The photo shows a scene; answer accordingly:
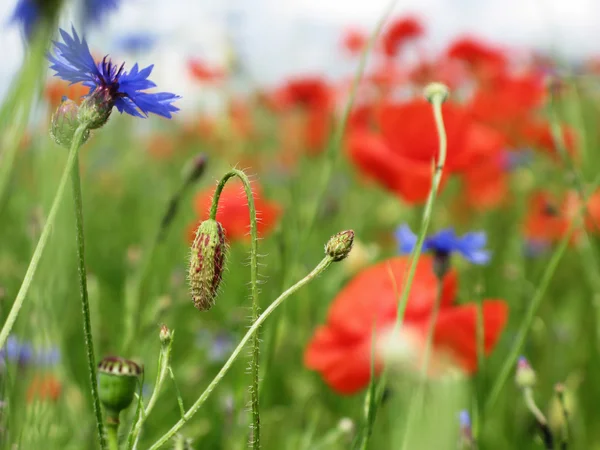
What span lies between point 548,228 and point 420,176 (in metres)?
0.56

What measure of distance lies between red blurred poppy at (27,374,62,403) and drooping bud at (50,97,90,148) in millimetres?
247

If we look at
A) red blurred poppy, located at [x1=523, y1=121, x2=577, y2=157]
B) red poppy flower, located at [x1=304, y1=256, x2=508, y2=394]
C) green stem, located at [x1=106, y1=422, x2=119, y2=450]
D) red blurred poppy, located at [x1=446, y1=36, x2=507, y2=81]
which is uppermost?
red blurred poppy, located at [x1=446, y1=36, x2=507, y2=81]

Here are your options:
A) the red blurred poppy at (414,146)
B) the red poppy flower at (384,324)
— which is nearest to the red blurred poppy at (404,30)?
the red blurred poppy at (414,146)

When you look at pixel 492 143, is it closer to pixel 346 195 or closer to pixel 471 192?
pixel 471 192

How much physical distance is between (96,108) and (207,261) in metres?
0.11

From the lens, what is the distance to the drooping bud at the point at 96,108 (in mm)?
373

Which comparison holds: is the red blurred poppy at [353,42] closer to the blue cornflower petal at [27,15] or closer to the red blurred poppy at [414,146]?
the red blurred poppy at [414,146]

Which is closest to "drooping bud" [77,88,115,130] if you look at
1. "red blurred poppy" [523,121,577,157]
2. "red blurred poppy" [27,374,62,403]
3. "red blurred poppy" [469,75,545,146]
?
"red blurred poppy" [27,374,62,403]

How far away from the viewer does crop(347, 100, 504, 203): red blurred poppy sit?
3.47ft

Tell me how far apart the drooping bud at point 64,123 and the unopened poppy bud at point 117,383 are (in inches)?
5.3

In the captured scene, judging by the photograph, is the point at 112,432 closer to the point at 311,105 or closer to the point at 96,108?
the point at 96,108

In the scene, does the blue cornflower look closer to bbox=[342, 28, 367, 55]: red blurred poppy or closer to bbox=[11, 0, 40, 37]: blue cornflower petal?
bbox=[11, 0, 40, 37]: blue cornflower petal

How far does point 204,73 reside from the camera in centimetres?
253

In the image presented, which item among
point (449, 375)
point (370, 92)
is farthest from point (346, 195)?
point (449, 375)
